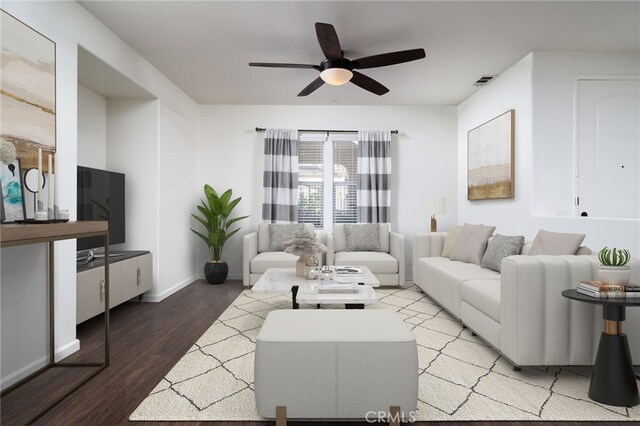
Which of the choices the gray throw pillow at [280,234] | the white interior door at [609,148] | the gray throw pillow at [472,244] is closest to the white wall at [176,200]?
the gray throw pillow at [280,234]

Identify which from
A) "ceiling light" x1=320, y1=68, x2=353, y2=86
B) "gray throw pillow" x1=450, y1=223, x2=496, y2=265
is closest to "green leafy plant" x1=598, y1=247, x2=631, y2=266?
"gray throw pillow" x1=450, y1=223, x2=496, y2=265

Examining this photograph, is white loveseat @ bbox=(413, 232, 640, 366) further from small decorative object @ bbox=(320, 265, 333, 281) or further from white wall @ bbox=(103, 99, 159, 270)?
white wall @ bbox=(103, 99, 159, 270)

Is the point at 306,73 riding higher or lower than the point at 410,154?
higher

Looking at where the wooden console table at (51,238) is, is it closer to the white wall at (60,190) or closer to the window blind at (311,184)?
the white wall at (60,190)

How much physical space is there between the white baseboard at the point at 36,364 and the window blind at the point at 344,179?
3682mm

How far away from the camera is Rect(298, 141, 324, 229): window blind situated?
551cm

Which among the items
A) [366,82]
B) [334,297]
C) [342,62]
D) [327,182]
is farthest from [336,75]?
[327,182]

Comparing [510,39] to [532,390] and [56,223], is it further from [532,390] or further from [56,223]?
[56,223]

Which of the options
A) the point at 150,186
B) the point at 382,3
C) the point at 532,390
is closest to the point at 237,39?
the point at 382,3

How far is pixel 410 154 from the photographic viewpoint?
18.1 feet

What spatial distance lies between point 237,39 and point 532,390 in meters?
3.46

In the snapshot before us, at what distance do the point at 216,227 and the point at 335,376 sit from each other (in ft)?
12.3

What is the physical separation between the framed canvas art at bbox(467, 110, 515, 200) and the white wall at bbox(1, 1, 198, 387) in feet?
13.2

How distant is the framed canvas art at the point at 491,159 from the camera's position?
3909 millimetres
